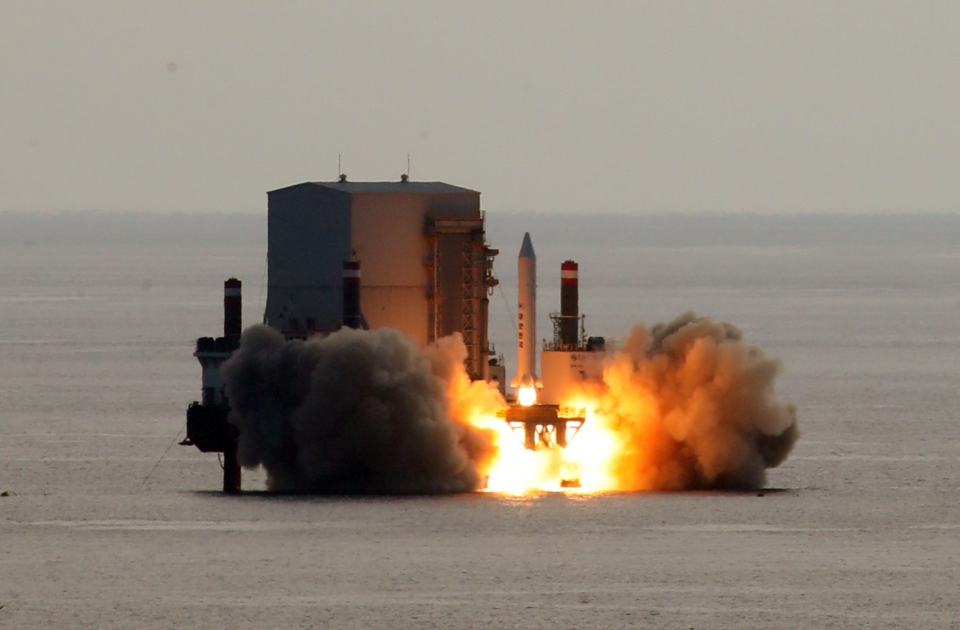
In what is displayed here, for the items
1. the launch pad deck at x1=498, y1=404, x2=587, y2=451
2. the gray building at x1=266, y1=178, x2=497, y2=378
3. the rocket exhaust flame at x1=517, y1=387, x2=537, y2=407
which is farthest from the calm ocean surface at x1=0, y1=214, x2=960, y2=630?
the gray building at x1=266, y1=178, x2=497, y2=378

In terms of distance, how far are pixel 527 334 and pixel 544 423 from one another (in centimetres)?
537

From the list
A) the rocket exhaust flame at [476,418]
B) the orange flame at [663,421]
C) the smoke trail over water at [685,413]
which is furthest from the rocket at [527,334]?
the smoke trail over water at [685,413]

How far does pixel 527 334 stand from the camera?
Result: 92.1 m

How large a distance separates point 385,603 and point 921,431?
1915 inches

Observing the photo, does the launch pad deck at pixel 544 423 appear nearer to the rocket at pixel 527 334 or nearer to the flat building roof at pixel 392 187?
the rocket at pixel 527 334

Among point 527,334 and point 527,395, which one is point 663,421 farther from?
point 527,334

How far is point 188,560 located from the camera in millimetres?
72625

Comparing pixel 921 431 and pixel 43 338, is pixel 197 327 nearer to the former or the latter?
pixel 43 338

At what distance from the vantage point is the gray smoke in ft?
274

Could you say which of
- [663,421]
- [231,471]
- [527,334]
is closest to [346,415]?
[231,471]

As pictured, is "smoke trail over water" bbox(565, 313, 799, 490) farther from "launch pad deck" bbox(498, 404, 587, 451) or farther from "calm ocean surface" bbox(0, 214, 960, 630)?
"calm ocean surface" bbox(0, 214, 960, 630)

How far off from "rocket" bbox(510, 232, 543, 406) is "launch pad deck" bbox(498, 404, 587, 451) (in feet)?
6.42

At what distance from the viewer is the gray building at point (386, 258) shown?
3501 inches

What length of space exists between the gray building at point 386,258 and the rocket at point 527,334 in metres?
1.37
